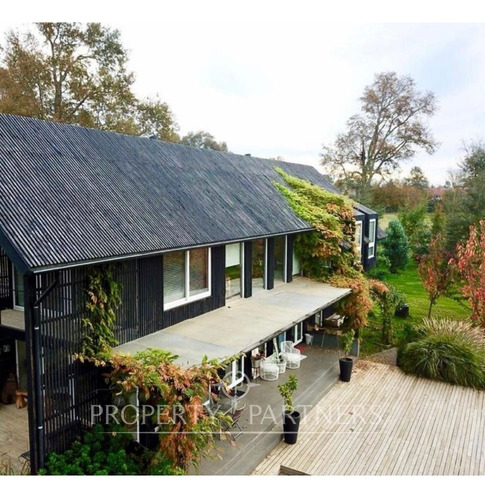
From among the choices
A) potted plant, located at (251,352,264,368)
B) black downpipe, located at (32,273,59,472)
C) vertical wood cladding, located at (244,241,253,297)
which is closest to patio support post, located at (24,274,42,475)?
black downpipe, located at (32,273,59,472)

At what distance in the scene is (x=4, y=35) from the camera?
85.4 feet

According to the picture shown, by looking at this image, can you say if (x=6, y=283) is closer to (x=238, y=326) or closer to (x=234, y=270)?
(x=238, y=326)

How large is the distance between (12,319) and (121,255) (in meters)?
3.37

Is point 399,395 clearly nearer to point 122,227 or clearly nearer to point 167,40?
point 122,227

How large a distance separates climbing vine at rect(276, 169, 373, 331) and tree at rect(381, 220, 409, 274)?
49.9ft

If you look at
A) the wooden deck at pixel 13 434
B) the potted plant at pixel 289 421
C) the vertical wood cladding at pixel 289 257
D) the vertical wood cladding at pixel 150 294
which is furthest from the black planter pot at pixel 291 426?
the vertical wood cladding at pixel 289 257

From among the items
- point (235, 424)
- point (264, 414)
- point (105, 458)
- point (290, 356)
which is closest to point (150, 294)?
Result: point (105, 458)

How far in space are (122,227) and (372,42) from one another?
11663 millimetres

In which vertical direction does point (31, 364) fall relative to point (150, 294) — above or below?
below

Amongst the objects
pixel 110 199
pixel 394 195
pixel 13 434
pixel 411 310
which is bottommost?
pixel 411 310

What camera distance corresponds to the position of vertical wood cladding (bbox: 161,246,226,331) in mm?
10719

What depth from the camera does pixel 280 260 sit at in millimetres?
15500

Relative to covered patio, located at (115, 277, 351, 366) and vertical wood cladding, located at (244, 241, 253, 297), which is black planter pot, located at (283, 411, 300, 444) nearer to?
covered patio, located at (115, 277, 351, 366)

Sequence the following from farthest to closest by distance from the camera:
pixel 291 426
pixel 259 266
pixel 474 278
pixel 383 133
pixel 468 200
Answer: pixel 383 133 < pixel 468 200 < pixel 474 278 < pixel 259 266 < pixel 291 426
